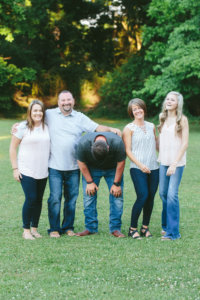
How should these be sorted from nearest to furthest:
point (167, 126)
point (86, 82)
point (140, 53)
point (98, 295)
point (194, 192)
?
point (98, 295), point (167, 126), point (194, 192), point (140, 53), point (86, 82)

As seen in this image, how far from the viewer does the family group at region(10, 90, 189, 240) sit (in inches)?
243

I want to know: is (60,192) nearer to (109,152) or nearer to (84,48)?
(109,152)

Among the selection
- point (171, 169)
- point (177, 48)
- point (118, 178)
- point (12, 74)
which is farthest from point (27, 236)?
point (12, 74)

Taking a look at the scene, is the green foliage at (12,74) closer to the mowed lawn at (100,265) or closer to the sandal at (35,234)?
the mowed lawn at (100,265)

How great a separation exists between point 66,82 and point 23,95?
13.8 ft

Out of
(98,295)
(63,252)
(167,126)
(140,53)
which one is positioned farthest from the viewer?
(140,53)

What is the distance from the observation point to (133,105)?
6387mm

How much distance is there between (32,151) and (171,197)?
2026 millimetres

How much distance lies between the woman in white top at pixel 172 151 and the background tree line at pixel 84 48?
20.7 metres

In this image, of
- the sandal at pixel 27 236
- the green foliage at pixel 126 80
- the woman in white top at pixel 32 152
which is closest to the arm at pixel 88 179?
the woman in white top at pixel 32 152

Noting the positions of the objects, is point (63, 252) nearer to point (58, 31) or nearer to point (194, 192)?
point (194, 192)

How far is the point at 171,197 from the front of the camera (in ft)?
20.2

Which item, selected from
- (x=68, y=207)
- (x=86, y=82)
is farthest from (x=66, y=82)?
(x=68, y=207)

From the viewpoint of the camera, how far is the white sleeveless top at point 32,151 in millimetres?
6176
